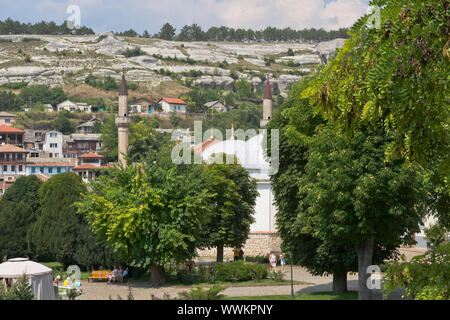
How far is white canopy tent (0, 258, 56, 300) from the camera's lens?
18297mm

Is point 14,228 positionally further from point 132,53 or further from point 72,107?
point 132,53

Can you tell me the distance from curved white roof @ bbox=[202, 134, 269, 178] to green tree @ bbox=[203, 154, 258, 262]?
346 inches

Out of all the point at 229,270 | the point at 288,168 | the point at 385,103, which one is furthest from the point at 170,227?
the point at 385,103

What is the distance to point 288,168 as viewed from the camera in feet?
71.2

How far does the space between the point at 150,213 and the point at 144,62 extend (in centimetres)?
14468

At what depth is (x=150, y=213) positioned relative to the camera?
2502 centimetres

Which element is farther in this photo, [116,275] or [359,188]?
[116,275]

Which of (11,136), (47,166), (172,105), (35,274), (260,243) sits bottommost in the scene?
(260,243)

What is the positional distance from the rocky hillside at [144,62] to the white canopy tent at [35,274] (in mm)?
125570

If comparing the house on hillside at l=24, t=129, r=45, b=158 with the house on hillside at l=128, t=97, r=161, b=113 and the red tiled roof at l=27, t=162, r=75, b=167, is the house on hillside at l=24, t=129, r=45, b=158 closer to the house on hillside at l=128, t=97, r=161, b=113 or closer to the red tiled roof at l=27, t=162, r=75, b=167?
the red tiled roof at l=27, t=162, r=75, b=167

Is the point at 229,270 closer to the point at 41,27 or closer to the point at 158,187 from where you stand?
the point at 158,187

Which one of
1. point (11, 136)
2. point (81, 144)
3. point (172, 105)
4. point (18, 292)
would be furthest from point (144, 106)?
point (18, 292)

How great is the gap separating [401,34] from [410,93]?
496mm

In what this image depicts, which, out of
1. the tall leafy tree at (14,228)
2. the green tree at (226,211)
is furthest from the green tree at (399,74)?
the tall leafy tree at (14,228)
